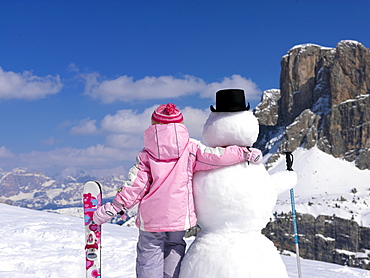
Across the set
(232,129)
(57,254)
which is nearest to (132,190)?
(232,129)

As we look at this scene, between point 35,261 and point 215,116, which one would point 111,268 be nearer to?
point 35,261

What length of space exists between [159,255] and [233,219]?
69cm

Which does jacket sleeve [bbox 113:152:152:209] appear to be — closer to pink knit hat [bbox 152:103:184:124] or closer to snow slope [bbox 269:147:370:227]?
pink knit hat [bbox 152:103:184:124]

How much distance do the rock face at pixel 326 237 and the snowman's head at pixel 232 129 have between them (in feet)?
214

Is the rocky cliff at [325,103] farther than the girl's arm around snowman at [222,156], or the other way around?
the rocky cliff at [325,103]

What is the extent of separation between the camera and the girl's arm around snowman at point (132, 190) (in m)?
3.08

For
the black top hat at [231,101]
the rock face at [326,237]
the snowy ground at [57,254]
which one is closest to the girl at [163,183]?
the black top hat at [231,101]

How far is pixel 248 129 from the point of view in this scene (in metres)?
3.32

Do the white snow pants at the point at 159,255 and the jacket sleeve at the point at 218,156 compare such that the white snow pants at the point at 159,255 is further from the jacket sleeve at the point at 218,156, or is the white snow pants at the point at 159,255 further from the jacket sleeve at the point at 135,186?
the jacket sleeve at the point at 218,156

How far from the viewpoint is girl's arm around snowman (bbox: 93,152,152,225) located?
3.08 m

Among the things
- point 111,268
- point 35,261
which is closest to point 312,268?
point 111,268

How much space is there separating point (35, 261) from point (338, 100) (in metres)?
107

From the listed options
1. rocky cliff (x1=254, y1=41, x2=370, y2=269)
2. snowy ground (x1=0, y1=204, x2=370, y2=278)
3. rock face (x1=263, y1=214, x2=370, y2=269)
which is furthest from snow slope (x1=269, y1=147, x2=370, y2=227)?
snowy ground (x1=0, y1=204, x2=370, y2=278)

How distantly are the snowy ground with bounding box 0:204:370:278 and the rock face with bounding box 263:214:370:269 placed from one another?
61073 mm
